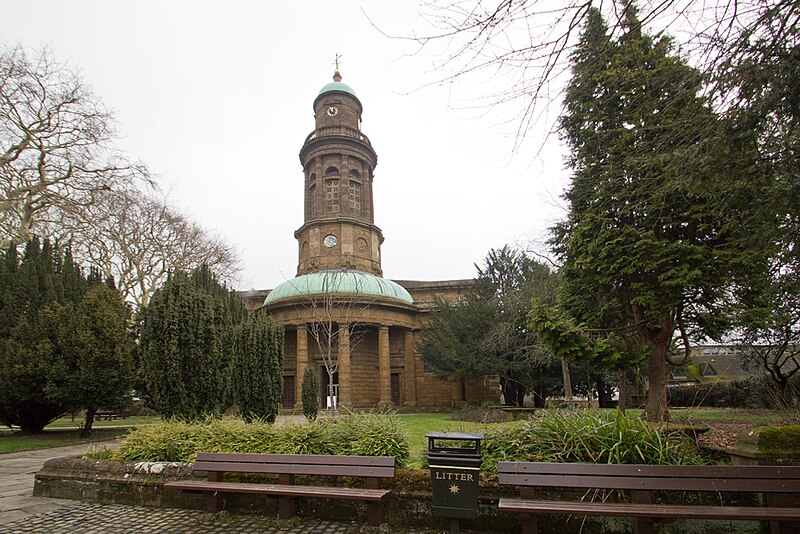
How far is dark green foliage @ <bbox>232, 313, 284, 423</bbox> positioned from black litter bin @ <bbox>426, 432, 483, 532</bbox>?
9127 mm

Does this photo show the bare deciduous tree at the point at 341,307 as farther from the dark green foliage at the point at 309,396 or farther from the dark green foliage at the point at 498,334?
the dark green foliage at the point at 309,396

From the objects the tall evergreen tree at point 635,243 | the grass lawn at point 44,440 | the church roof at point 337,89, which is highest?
the church roof at point 337,89

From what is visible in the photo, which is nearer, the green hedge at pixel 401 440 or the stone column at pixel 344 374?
the green hedge at pixel 401 440

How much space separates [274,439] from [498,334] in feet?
60.0

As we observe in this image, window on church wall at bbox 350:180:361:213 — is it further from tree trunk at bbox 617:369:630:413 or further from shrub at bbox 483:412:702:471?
shrub at bbox 483:412:702:471

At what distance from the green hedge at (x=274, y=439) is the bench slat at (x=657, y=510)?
2194 millimetres

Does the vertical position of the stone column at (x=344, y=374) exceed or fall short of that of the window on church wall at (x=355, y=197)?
it falls short

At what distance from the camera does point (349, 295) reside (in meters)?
27.0

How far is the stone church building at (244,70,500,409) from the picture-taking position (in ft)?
91.3

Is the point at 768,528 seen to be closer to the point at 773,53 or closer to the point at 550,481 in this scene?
the point at 550,481

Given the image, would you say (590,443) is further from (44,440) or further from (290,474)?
(44,440)

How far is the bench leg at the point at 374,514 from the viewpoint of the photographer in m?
5.40

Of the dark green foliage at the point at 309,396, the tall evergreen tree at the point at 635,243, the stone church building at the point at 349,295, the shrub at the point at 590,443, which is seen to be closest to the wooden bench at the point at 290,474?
the shrub at the point at 590,443

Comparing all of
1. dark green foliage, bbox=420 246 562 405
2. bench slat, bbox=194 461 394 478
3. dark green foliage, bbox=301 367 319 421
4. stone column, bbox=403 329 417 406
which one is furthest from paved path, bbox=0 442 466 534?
stone column, bbox=403 329 417 406
